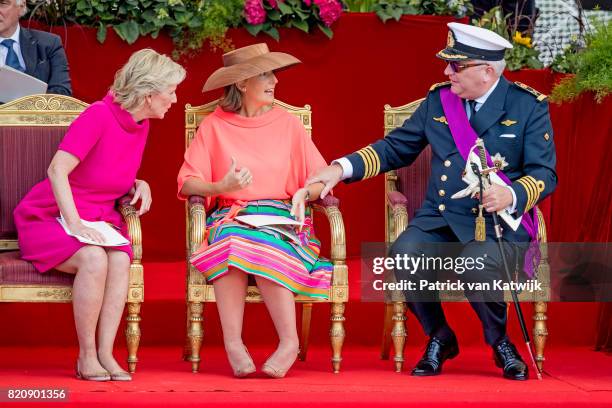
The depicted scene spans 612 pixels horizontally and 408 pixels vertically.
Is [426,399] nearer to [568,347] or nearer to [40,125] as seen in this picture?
[568,347]

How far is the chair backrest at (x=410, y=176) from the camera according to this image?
602 cm

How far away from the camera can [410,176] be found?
6.04 meters

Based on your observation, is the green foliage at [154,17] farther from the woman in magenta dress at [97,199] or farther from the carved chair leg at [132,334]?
the carved chair leg at [132,334]

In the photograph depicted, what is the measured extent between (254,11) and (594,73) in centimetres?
186

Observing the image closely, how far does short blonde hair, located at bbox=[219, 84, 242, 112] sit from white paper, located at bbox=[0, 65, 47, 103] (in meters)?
0.95

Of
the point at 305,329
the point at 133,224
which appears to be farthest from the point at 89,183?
the point at 305,329

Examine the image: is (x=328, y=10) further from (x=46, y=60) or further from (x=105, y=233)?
(x=105, y=233)

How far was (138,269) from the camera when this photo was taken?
17.5 feet

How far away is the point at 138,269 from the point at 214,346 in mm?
933

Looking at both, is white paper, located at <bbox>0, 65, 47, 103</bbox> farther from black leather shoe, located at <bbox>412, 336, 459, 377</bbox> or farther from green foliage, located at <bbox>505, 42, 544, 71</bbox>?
green foliage, located at <bbox>505, 42, 544, 71</bbox>

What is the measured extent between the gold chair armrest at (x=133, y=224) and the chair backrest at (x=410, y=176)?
1248 mm

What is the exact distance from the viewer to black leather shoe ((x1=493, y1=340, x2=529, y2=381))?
5254 mm

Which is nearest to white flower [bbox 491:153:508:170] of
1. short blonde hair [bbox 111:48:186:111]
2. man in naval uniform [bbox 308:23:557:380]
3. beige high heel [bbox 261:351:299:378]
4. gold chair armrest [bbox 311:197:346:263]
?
man in naval uniform [bbox 308:23:557:380]

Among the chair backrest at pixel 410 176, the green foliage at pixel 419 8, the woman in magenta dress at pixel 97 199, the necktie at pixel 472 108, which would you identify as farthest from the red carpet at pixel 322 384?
the green foliage at pixel 419 8
